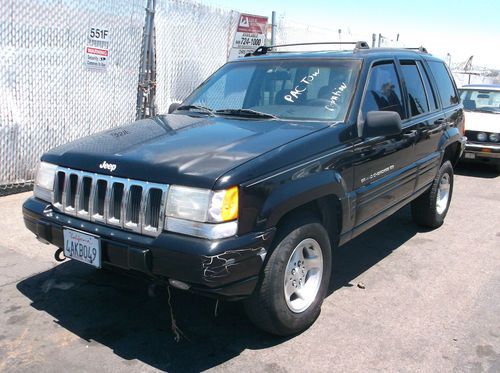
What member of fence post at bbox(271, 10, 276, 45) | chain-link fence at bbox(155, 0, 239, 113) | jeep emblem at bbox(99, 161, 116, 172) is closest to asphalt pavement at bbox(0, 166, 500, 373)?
jeep emblem at bbox(99, 161, 116, 172)

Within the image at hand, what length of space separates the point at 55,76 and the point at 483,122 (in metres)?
7.59

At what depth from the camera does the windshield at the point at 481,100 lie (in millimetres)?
10020

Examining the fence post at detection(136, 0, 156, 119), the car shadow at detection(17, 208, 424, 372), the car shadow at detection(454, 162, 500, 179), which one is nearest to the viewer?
the car shadow at detection(17, 208, 424, 372)

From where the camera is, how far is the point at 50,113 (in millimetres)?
6785

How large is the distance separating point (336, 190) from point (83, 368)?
6.55ft

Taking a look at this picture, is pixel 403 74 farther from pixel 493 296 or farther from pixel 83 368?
pixel 83 368

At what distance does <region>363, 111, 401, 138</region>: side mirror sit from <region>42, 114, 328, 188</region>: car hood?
0.36m

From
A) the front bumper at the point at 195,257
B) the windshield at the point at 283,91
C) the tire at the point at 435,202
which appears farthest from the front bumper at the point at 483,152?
the front bumper at the point at 195,257

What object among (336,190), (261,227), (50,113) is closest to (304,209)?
(336,190)

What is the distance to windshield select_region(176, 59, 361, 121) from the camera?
3908 mm

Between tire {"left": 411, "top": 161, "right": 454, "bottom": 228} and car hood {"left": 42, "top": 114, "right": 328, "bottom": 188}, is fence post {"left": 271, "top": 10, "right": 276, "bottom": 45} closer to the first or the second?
tire {"left": 411, "top": 161, "right": 454, "bottom": 228}

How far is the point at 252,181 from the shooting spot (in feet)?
9.41

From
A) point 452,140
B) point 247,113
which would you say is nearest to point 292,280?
point 247,113

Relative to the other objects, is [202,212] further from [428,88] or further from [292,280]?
[428,88]
